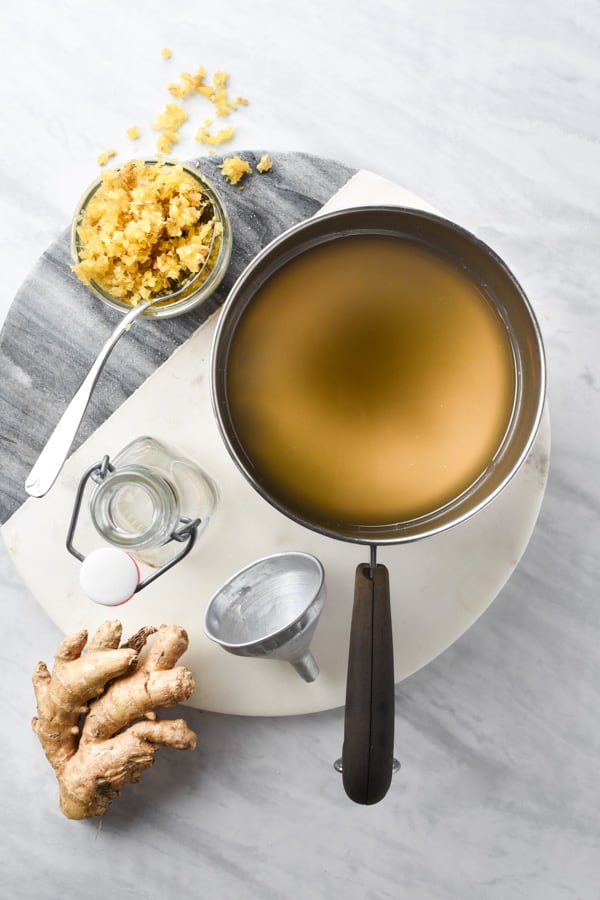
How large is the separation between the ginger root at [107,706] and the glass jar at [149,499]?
0.10 meters

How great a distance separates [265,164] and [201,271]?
155mm

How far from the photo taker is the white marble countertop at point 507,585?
928 mm

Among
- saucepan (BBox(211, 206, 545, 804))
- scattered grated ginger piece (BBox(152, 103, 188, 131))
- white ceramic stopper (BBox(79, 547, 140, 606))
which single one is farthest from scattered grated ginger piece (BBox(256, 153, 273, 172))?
white ceramic stopper (BBox(79, 547, 140, 606))

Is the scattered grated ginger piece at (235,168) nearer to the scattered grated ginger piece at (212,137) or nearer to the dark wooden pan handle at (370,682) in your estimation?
the scattered grated ginger piece at (212,137)

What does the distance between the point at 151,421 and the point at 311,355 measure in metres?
0.29

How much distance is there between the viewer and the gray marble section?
2.76 ft

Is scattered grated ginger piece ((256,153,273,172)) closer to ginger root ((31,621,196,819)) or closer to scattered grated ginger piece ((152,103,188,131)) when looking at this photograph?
scattered grated ginger piece ((152,103,188,131))

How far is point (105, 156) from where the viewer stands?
0.92m

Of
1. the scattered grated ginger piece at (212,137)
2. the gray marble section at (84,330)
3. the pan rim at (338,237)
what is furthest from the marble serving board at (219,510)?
the pan rim at (338,237)

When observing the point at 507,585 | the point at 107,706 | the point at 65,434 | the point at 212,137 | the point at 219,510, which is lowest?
the point at 507,585

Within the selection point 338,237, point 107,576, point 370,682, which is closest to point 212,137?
point 338,237

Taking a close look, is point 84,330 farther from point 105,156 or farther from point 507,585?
point 507,585

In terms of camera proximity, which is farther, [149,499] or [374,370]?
[149,499]

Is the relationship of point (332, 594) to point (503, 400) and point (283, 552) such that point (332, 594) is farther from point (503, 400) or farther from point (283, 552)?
point (503, 400)
